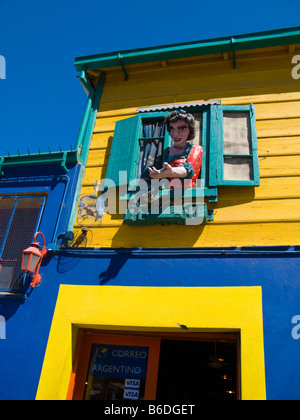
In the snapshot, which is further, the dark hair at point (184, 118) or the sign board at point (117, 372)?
the dark hair at point (184, 118)

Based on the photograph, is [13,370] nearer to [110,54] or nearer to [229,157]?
[229,157]

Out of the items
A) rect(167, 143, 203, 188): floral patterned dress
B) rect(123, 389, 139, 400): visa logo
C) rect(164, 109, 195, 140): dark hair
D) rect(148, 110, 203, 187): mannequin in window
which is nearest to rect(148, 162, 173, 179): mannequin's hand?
rect(148, 110, 203, 187): mannequin in window

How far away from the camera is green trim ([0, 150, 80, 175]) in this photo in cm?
561

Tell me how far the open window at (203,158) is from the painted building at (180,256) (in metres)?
0.02

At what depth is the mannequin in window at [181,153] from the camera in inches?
187

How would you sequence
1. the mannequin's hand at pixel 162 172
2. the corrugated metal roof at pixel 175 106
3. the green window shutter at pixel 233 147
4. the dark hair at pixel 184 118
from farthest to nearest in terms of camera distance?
1. the corrugated metal roof at pixel 175 106
2. the dark hair at pixel 184 118
3. the green window shutter at pixel 233 147
4. the mannequin's hand at pixel 162 172

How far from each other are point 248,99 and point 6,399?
17.6 ft

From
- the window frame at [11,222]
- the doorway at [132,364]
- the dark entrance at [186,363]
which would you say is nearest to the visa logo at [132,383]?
the doorway at [132,364]

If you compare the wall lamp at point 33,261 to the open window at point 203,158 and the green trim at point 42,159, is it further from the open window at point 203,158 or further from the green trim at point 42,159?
the green trim at point 42,159

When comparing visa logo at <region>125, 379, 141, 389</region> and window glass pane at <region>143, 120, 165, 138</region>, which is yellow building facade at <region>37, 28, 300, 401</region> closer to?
visa logo at <region>125, 379, 141, 389</region>

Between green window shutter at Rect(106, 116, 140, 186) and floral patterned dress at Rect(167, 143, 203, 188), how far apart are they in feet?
2.10

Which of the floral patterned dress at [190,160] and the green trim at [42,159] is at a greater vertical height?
the green trim at [42,159]

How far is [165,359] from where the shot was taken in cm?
467
